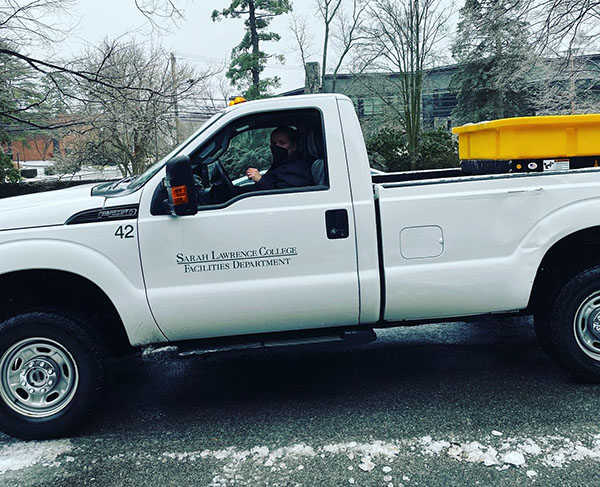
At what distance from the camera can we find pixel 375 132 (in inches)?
1147

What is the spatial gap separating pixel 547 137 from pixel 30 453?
4.01 m

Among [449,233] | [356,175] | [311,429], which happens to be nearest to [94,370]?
[311,429]

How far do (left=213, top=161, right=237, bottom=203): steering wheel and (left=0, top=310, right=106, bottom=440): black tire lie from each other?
123cm

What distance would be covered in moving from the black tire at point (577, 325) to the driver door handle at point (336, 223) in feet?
5.39

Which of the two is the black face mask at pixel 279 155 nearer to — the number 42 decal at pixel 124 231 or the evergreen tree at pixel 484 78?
the number 42 decal at pixel 124 231

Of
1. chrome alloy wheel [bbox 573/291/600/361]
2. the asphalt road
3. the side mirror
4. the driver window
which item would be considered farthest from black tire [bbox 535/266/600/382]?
the side mirror

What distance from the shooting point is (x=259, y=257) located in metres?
3.71

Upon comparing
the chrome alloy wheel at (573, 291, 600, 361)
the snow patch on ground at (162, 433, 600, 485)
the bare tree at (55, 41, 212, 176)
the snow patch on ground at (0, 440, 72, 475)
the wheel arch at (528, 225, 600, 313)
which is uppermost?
the bare tree at (55, 41, 212, 176)

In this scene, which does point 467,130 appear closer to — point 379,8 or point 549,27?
point 549,27

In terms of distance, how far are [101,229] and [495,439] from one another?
108 inches

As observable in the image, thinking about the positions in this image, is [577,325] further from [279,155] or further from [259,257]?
[279,155]

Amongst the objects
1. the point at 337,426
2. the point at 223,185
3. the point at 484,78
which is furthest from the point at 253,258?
the point at 484,78

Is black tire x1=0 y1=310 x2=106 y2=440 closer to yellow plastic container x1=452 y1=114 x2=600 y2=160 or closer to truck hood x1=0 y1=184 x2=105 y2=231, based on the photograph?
truck hood x1=0 y1=184 x2=105 y2=231

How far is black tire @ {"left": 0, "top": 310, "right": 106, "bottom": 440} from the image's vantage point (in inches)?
144
